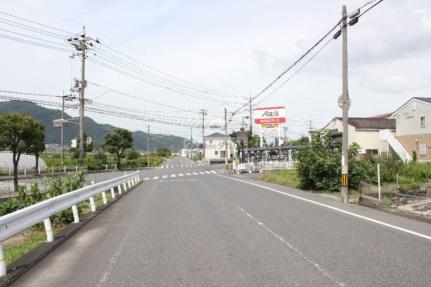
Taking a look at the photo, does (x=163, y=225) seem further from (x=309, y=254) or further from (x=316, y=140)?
(x=316, y=140)

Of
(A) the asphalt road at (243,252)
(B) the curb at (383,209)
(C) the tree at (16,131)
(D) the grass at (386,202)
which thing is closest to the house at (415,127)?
(B) the curb at (383,209)

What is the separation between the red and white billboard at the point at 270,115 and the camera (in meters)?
68.0

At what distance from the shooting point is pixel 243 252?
8055mm

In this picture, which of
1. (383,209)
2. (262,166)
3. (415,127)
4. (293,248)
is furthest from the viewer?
(262,166)

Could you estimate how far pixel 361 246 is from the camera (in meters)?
8.46

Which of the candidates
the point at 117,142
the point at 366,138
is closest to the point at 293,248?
the point at 366,138

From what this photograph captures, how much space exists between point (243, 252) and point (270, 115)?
6144 centimetres

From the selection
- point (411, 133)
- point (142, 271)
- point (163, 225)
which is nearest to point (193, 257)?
point (142, 271)

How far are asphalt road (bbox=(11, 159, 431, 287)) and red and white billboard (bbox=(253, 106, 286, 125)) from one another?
181 feet

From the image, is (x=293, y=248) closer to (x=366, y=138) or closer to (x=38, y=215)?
(x=38, y=215)

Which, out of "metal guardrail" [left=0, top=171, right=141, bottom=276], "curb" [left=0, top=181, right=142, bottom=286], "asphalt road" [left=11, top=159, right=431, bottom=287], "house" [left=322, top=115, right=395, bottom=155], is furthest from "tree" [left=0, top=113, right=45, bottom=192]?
"house" [left=322, top=115, right=395, bottom=155]

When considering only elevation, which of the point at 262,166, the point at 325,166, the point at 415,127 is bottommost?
the point at 262,166

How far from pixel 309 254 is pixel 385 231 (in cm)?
327

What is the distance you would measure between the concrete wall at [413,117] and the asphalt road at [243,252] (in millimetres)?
33236
